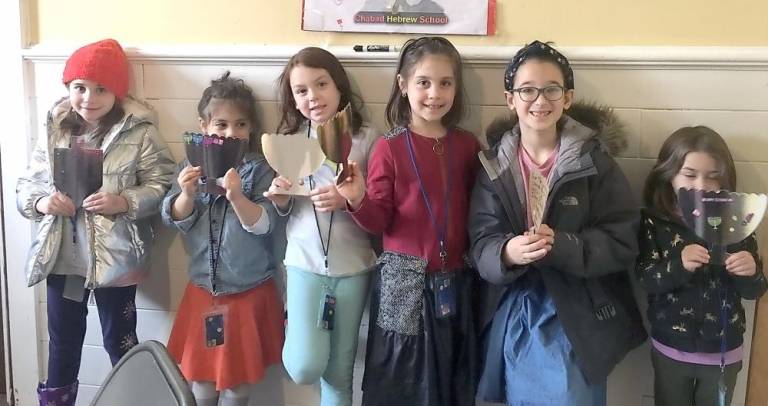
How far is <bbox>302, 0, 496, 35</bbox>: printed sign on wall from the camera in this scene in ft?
6.30

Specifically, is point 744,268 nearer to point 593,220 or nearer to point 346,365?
point 593,220

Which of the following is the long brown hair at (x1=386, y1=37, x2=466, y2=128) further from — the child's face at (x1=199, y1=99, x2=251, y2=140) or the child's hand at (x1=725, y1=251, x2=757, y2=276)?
the child's hand at (x1=725, y1=251, x2=757, y2=276)

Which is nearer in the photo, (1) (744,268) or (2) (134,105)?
(1) (744,268)

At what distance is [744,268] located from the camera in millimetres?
1635

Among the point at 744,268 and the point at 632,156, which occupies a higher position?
the point at 632,156

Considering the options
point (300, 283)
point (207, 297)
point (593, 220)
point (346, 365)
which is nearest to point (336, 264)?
point (300, 283)

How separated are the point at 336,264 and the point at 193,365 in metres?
0.55

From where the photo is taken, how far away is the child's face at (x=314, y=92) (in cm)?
188

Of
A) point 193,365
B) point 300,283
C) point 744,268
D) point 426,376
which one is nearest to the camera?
point 744,268

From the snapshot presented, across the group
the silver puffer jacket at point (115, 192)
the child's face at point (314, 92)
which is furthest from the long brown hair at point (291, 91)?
the silver puffer jacket at point (115, 192)

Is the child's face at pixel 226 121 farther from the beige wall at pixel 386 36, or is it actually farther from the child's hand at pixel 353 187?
the child's hand at pixel 353 187

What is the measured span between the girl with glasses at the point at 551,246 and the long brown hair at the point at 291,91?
1.45 ft

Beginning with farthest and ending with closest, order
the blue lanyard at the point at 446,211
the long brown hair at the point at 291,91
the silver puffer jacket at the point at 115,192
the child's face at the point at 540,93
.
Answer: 1. the silver puffer jacket at the point at 115,192
2. the long brown hair at the point at 291,91
3. the blue lanyard at the point at 446,211
4. the child's face at the point at 540,93

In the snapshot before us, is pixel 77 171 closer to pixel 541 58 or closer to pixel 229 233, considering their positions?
pixel 229 233
